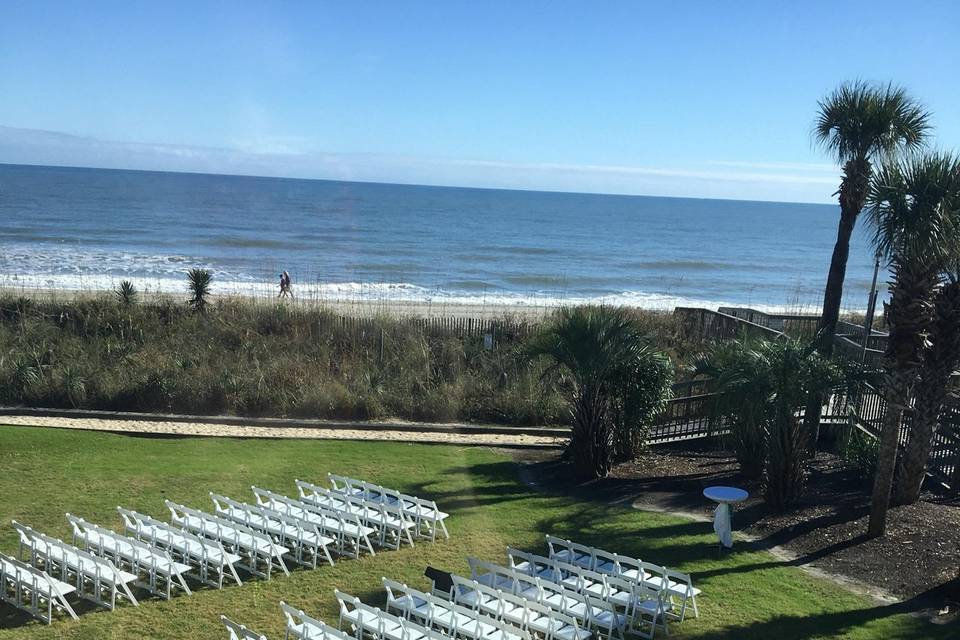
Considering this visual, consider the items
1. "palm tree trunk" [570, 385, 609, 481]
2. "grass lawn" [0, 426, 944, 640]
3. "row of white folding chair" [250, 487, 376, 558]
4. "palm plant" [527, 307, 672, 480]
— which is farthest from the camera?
"palm tree trunk" [570, 385, 609, 481]

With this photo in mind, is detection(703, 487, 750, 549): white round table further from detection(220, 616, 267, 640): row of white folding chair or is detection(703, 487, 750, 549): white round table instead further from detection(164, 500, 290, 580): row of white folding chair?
detection(220, 616, 267, 640): row of white folding chair

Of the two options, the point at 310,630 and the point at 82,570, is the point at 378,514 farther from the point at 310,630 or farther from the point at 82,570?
the point at 82,570

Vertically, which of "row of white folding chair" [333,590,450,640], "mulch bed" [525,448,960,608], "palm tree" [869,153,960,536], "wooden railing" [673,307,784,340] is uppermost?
"palm tree" [869,153,960,536]

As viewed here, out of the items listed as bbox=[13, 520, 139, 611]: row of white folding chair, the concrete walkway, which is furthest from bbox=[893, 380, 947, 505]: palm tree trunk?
bbox=[13, 520, 139, 611]: row of white folding chair

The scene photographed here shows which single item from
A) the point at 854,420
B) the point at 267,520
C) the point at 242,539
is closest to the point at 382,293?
the point at 854,420

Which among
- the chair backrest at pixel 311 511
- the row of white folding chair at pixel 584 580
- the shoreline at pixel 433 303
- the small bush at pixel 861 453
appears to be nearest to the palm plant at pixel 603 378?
the small bush at pixel 861 453

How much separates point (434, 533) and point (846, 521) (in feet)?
20.8

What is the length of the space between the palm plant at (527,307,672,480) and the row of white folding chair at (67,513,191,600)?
7.51m

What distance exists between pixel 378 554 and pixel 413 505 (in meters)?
1.57

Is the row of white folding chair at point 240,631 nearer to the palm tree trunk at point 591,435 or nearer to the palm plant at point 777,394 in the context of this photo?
the palm plant at point 777,394

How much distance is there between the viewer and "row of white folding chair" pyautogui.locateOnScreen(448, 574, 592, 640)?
868 centimetres

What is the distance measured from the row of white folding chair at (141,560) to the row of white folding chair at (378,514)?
2.40 m

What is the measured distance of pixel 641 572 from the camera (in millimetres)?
9805

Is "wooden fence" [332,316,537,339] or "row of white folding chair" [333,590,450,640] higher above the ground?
"wooden fence" [332,316,537,339]
